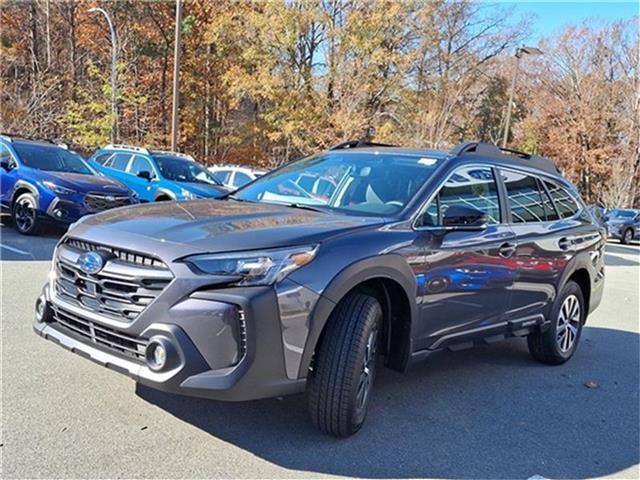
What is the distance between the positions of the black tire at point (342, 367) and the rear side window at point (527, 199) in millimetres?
1962

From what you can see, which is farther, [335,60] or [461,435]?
[335,60]

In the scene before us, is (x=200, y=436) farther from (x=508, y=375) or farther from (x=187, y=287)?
(x=508, y=375)

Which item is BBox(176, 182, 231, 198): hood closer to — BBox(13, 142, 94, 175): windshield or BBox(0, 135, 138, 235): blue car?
BBox(0, 135, 138, 235): blue car

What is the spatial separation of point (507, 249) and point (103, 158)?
35.7ft

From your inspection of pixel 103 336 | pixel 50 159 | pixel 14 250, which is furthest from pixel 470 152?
pixel 50 159

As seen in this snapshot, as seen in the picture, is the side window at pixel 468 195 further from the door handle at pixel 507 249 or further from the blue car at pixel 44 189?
the blue car at pixel 44 189

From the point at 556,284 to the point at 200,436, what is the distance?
11.1 ft

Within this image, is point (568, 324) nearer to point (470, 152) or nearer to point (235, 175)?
point (470, 152)

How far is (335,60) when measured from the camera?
24.9 metres

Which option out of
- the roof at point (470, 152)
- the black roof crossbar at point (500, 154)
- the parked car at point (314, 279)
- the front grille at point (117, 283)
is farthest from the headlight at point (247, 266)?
the black roof crossbar at point (500, 154)

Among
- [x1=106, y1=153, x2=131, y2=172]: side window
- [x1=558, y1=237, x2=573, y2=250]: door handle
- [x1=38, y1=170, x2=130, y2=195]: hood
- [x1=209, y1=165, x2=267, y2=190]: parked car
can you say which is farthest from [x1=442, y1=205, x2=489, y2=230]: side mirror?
[x1=106, y1=153, x2=131, y2=172]: side window

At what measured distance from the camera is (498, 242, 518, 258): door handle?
167 inches

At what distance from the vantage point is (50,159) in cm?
989

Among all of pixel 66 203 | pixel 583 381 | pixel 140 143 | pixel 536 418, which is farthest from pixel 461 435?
pixel 140 143
